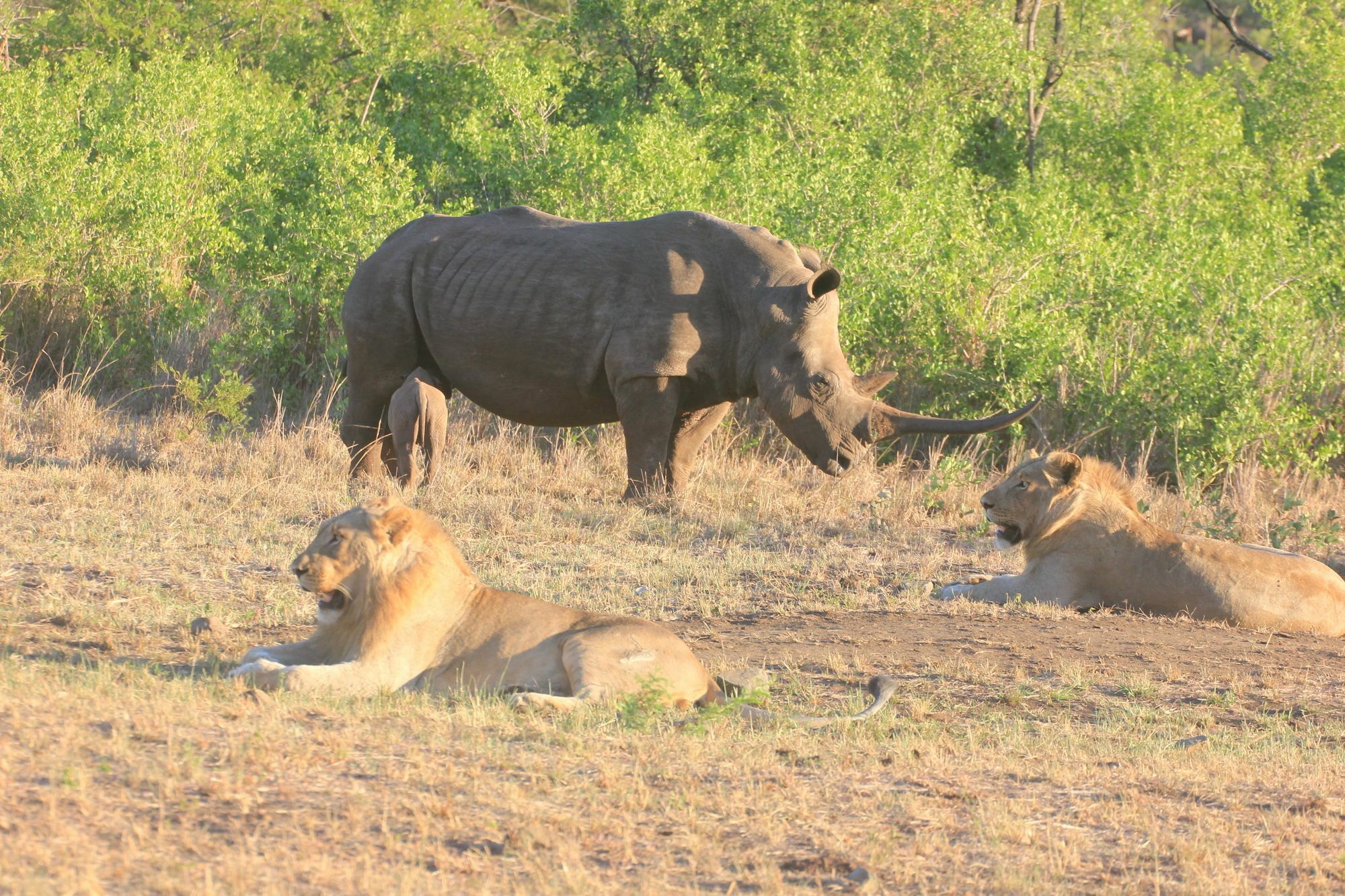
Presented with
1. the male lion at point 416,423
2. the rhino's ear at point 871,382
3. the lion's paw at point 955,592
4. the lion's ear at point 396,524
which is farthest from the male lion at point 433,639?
the rhino's ear at point 871,382

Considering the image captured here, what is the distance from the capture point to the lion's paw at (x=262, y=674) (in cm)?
624

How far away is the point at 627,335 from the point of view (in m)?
11.3

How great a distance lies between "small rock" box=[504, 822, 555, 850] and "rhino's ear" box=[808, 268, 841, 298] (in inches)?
273

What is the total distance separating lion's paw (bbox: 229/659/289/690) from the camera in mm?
6238

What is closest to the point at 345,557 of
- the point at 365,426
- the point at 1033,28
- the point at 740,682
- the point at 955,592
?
the point at 740,682

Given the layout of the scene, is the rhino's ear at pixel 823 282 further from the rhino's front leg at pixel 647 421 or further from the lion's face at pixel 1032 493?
the lion's face at pixel 1032 493

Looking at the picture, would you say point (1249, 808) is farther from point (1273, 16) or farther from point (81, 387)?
point (1273, 16)

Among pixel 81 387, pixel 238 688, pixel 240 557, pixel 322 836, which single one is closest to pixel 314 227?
pixel 81 387

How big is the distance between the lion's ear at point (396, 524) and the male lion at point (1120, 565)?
4267mm

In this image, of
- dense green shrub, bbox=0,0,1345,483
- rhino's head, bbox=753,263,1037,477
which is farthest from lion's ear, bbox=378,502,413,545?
dense green shrub, bbox=0,0,1345,483

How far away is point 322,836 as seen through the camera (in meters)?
4.62

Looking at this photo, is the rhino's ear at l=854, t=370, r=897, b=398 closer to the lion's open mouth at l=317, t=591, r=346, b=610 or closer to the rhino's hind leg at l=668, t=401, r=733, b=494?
the rhino's hind leg at l=668, t=401, r=733, b=494

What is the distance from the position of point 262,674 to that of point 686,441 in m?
6.18

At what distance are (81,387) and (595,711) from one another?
9111 millimetres
